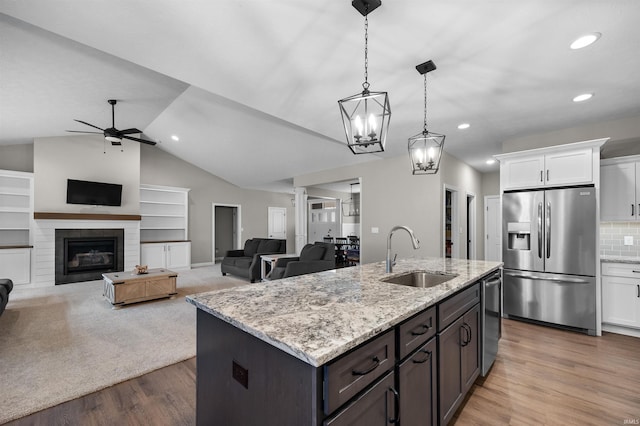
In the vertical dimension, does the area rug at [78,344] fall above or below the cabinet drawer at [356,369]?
below

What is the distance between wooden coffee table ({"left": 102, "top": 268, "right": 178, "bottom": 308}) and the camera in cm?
415

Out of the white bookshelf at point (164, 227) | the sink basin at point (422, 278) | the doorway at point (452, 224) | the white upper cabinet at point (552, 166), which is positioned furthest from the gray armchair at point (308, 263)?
the white bookshelf at point (164, 227)

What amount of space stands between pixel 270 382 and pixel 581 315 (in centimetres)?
393

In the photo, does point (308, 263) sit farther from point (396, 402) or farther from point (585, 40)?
point (585, 40)

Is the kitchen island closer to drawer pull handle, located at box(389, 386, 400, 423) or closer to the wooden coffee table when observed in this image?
drawer pull handle, located at box(389, 386, 400, 423)

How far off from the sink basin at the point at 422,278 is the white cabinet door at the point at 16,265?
710 cm

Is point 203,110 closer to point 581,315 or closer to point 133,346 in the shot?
point 133,346

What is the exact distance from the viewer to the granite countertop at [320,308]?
3.12 feet

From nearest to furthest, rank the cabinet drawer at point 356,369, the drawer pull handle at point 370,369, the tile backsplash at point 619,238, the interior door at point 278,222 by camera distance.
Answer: the cabinet drawer at point 356,369
the drawer pull handle at point 370,369
the tile backsplash at point 619,238
the interior door at point 278,222

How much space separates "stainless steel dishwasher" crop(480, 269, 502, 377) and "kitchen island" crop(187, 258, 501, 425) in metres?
0.63

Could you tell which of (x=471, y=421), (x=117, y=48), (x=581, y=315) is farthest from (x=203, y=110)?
(x=581, y=315)

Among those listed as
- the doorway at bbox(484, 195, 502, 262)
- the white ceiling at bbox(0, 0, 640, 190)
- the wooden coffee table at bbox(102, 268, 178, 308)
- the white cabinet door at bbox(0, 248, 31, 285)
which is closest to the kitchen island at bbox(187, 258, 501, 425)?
the white ceiling at bbox(0, 0, 640, 190)

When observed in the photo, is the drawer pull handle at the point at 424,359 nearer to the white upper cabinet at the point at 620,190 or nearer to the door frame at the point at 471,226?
the white upper cabinet at the point at 620,190

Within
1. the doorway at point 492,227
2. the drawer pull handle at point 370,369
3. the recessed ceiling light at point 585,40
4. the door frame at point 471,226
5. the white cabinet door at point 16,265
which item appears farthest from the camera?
the doorway at point 492,227
